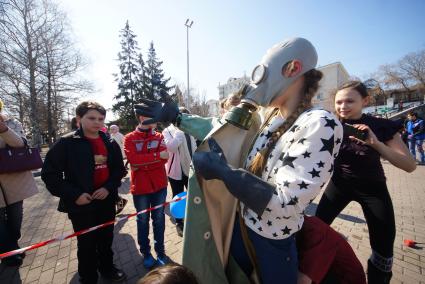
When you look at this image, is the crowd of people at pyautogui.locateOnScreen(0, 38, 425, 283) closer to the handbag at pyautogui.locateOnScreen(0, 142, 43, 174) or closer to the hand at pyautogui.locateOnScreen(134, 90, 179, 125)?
the hand at pyautogui.locateOnScreen(134, 90, 179, 125)

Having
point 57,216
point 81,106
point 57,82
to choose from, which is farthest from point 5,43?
point 81,106

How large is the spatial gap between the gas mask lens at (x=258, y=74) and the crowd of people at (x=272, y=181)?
0.05ft

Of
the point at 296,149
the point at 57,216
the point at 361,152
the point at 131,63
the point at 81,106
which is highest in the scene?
the point at 131,63

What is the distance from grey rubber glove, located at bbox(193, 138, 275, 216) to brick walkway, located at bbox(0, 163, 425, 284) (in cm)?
253

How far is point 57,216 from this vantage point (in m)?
5.09

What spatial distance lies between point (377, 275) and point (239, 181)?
1.97m

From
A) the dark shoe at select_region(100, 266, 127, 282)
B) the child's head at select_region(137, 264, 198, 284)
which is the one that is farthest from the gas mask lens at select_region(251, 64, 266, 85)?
the dark shoe at select_region(100, 266, 127, 282)

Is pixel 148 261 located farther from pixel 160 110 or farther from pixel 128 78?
pixel 128 78

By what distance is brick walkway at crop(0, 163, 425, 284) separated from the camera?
2908 millimetres

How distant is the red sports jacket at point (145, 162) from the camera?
3064 mm

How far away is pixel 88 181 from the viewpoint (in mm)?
2434

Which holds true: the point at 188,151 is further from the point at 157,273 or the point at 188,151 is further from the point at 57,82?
the point at 57,82

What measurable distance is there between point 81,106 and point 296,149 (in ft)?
8.18

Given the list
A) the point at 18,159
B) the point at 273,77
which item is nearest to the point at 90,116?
the point at 18,159
